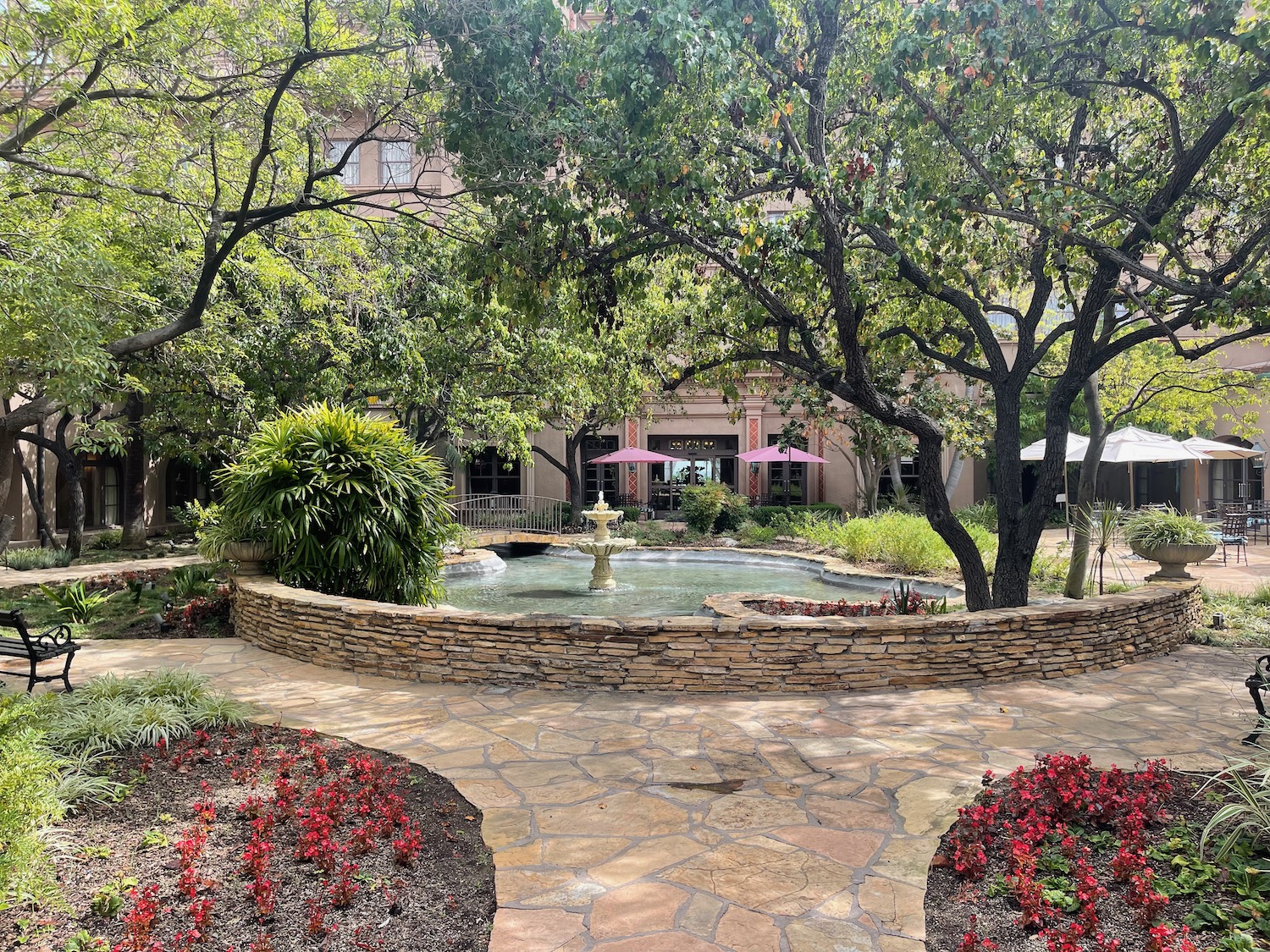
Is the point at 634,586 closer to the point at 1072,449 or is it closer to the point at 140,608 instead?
the point at 140,608

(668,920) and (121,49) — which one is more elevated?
(121,49)

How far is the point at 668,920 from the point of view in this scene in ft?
9.89

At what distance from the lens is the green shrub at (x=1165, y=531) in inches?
418

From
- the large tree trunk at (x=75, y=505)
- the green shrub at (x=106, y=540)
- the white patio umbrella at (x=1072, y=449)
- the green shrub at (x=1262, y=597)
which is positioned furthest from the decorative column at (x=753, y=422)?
the large tree trunk at (x=75, y=505)

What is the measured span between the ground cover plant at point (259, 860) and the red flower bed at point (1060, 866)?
75.2 inches

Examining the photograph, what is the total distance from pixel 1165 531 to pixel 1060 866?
9267 millimetres

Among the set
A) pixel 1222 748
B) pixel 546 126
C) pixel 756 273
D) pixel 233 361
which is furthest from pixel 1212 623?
pixel 233 361

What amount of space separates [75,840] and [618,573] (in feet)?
40.1

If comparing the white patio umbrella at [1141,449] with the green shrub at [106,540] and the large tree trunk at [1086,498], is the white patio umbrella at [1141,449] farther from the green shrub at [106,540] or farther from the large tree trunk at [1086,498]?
the green shrub at [106,540]

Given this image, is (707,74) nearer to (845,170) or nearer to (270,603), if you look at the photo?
(845,170)

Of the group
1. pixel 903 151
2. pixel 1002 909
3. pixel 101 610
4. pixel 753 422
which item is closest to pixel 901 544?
pixel 903 151

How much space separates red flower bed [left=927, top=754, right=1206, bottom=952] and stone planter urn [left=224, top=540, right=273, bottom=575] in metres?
7.17

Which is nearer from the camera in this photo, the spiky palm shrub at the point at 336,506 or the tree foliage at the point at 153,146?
the tree foliage at the point at 153,146

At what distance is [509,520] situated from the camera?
67.7 feet
